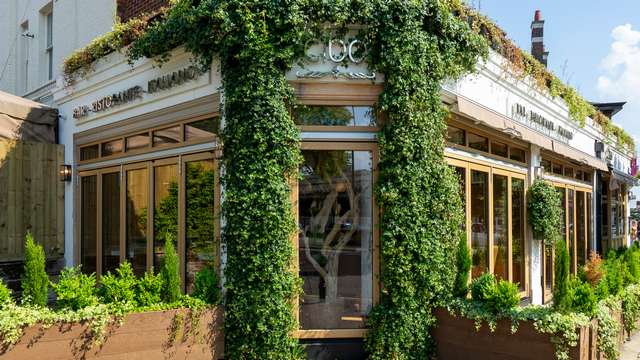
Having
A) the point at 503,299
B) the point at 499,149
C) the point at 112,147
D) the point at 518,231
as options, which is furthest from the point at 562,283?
the point at 112,147

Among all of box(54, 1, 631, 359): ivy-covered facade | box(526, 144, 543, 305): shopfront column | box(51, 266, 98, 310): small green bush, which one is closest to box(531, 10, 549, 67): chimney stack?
box(526, 144, 543, 305): shopfront column

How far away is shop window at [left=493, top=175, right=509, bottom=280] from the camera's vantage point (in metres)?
9.13

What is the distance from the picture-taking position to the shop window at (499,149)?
9180 mm

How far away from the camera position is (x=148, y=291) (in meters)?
5.79

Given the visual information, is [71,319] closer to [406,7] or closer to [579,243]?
[406,7]

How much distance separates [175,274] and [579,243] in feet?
36.7

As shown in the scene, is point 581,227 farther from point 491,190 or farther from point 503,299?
point 503,299

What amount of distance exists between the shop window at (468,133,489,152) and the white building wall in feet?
23.2

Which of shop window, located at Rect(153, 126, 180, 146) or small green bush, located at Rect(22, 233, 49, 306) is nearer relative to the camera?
small green bush, located at Rect(22, 233, 49, 306)

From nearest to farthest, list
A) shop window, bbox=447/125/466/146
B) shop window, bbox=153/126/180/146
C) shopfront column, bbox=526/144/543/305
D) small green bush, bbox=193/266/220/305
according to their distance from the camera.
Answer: small green bush, bbox=193/266/220/305 < shop window, bbox=153/126/180/146 < shop window, bbox=447/125/466/146 < shopfront column, bbox=526/144/543/305

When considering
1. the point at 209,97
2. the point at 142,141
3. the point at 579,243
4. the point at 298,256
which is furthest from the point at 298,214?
the point at 579,243

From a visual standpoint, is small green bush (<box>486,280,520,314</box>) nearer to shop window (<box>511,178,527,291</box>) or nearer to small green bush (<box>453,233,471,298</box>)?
small green bush (<box>453,233,471,298</box>)

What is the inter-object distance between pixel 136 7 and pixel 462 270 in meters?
7.34

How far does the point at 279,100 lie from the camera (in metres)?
6.05
